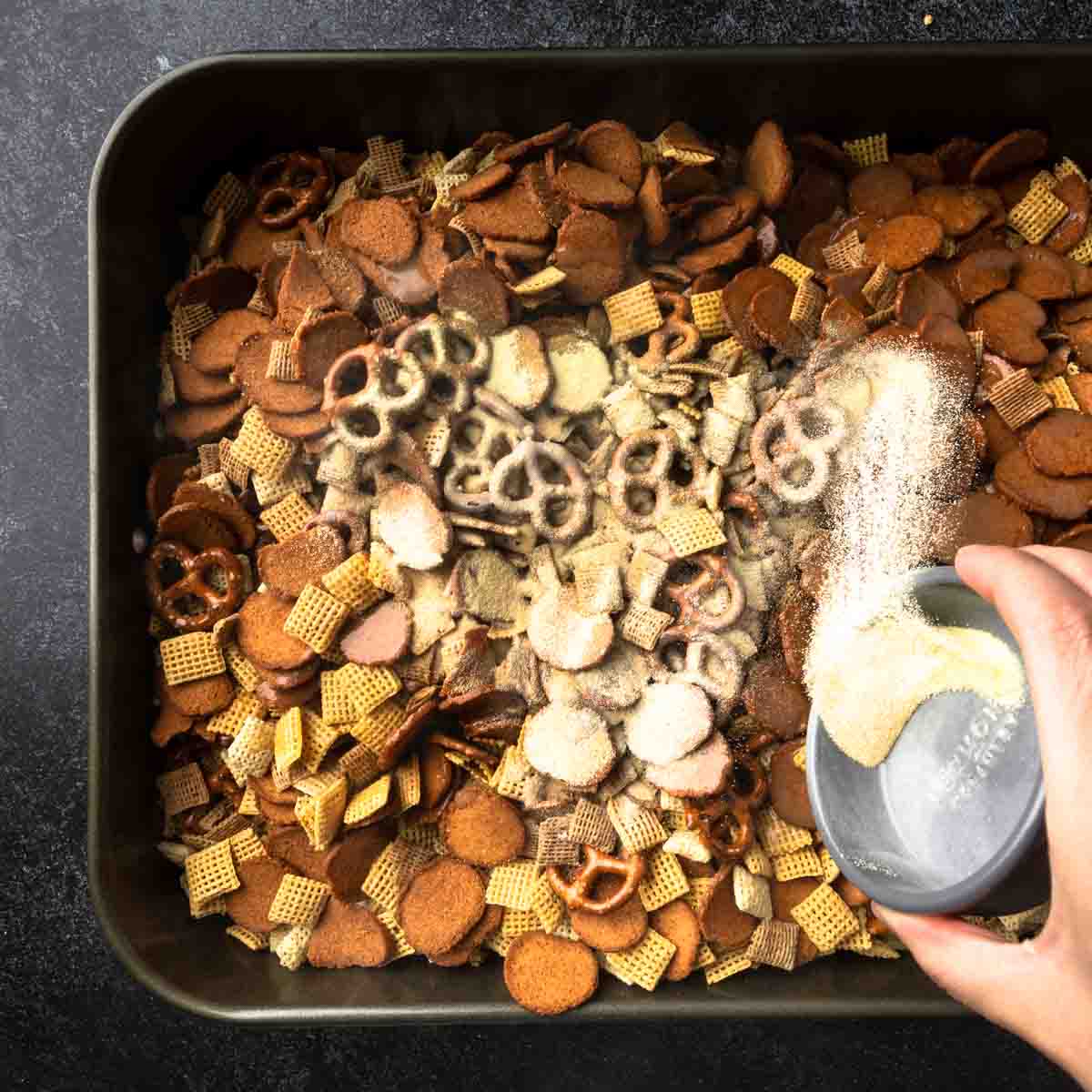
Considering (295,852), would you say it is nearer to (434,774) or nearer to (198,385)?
(434,774)

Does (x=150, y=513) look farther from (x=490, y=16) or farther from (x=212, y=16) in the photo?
(x=490, y=16)

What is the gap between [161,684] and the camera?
1609 millimetres

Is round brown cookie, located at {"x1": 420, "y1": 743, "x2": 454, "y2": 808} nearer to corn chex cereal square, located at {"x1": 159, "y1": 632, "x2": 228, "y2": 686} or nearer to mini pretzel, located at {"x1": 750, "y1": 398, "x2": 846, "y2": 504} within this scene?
corn chex cereal square, located at {"x1": 159, "y1": 632, "x2": 228, "y2": 686}

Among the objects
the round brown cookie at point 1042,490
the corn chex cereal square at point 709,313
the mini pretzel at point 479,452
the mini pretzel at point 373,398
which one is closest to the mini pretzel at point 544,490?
the mini pretzel at point 479,452

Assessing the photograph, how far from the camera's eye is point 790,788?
1521mm

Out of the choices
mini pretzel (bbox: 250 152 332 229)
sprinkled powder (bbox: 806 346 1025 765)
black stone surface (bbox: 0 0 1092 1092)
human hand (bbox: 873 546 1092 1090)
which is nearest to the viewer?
human hand (bbox: 873 546 1092 1090)

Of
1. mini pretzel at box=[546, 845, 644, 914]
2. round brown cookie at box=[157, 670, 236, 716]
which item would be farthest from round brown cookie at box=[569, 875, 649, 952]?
round brown cookie at box=[157, 670, 236, 716]

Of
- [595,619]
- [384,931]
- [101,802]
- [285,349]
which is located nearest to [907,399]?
[595,619]

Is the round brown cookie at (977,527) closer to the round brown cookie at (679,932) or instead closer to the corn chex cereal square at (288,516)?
the round brown cookie at (679,932)

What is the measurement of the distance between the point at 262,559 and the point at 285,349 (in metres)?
0.29

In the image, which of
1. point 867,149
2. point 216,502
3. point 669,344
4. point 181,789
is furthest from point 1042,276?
point 181,789

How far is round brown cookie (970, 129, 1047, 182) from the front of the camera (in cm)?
161

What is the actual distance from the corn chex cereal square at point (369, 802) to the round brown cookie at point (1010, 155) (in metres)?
1.24

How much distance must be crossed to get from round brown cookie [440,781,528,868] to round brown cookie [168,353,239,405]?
0.68 m
